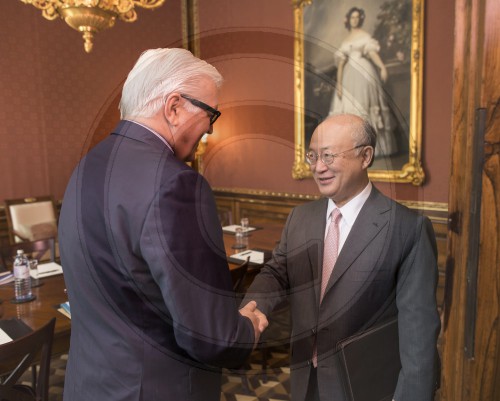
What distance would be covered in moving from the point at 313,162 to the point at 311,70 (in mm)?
3742

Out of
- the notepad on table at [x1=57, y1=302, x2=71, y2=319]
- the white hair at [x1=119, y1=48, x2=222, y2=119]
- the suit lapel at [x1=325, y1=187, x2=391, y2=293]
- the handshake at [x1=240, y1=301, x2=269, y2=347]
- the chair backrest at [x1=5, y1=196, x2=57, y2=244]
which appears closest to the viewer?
the white hair at [x1=119, y1=48, x2=222, y2=119]

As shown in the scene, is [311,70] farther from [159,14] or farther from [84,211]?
[84,211]

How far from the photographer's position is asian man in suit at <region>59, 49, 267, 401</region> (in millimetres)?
900

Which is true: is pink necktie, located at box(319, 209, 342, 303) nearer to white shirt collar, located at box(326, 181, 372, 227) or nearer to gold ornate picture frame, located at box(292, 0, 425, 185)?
white shirt collar, located at box(326, 181, 372, 227)

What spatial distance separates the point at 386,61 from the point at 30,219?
4.23 meters

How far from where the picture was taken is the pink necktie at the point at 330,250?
1.38 meters

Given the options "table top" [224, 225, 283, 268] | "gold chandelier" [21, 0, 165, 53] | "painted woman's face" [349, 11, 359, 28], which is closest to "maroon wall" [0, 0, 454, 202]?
"painted woman's face" [349, 11, 359, 28]

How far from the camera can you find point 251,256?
3096 millimetres

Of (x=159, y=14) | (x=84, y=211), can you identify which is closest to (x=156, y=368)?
(x=84, y=211)

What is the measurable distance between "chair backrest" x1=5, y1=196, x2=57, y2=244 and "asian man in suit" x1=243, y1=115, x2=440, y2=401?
3881 millimetres

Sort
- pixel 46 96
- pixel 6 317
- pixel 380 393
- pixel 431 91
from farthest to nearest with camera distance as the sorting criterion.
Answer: pixel 46 96 < pixel 431 91 < pixel 6 317 < pixel 380 393

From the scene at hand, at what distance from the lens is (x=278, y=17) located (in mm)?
5191

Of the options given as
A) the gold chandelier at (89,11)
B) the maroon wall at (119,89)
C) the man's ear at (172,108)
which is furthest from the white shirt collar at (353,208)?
the maroon wall at (119,89)

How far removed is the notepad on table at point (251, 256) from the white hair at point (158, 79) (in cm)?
Result: 206
